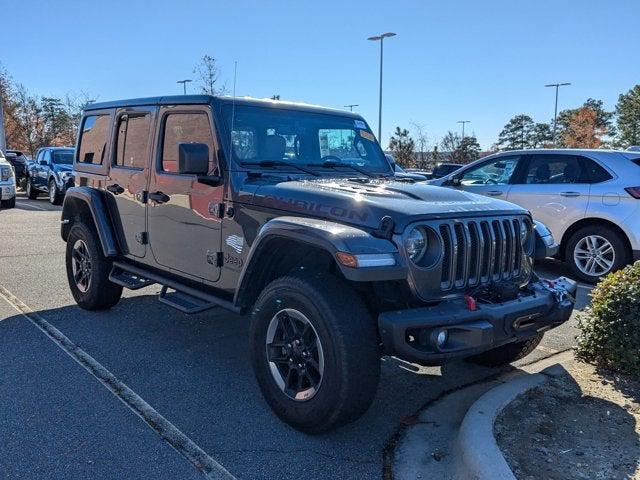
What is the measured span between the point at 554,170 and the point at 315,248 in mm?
5529

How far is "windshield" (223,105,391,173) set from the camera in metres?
4.18

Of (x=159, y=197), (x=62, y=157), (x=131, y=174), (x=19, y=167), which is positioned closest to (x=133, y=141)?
(x=131, y=174)

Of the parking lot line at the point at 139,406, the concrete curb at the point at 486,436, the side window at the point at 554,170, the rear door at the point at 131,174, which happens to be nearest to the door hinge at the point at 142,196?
the rear door at the point at 131,174

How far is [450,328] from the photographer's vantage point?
297 centimetres

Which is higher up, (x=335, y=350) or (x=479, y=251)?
(x=479, y=251)

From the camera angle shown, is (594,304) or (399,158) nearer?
(594,304)

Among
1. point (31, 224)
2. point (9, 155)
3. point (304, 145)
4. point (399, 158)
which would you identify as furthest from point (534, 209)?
point (399, 158)

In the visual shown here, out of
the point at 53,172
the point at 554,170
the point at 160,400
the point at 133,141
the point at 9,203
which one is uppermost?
the point at 133,141

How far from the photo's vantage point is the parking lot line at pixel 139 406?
2.99m

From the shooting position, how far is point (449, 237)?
10.6 ft

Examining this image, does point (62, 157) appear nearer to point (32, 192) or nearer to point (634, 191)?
point (32, 192)

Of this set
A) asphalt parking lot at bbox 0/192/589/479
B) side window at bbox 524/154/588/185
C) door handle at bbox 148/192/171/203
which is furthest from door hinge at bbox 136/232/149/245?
side window at bbox 524/154/588/185

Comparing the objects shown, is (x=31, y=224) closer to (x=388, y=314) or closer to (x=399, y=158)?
(x=388, y=314)

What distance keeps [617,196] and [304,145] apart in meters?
4.58
